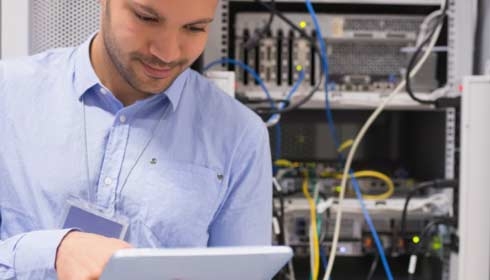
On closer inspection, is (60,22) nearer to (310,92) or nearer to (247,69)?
(247,69)

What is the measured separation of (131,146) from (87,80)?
14 cm

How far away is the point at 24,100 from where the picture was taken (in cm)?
92

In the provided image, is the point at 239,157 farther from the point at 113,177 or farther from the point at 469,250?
the point at 469,250

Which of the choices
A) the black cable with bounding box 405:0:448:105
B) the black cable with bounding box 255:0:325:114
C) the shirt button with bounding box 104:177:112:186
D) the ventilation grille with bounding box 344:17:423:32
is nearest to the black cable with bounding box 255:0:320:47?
the black cable with bounding box 255:0:325:114

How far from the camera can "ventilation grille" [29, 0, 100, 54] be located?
116cm

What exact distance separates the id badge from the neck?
0.66ft

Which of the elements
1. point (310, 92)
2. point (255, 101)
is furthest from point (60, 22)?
point (310, 92)

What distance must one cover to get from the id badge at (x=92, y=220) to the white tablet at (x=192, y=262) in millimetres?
260

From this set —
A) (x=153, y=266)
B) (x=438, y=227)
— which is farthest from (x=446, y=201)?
(x=153, y=266)

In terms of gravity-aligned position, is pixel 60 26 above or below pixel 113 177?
above

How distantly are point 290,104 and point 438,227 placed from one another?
54cm

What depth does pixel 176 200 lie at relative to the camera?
0.90 m

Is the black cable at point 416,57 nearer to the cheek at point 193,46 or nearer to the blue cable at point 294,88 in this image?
the blue cable at point 294,88

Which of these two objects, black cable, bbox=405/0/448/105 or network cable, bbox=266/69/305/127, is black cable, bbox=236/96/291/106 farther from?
black cable, bbox=405/0/448/105
